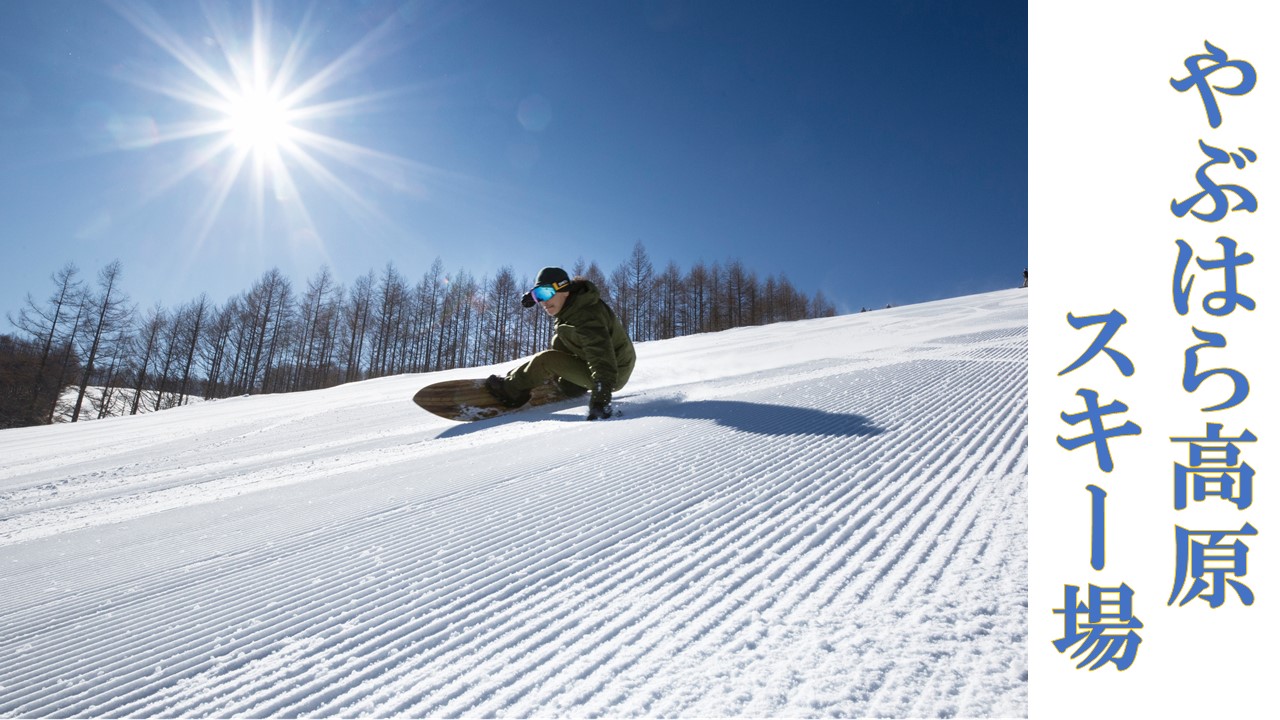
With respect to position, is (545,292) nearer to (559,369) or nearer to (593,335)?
(593,335)

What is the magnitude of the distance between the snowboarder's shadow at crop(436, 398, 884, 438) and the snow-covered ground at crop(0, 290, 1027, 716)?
2cm

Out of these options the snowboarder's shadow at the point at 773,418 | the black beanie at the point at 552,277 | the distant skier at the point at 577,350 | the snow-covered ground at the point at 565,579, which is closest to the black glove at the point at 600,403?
the distant skier at the point at 577,350

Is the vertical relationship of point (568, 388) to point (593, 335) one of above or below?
below

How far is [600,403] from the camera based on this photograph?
3.00m

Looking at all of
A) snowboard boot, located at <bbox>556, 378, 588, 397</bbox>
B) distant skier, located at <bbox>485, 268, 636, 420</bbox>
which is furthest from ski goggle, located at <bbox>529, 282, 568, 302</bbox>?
snowboard boot, located at <bbox>556, 378, 588, 397</bbox>

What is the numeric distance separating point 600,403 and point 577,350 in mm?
510

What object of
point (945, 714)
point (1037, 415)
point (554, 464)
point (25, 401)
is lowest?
point (25, 401)

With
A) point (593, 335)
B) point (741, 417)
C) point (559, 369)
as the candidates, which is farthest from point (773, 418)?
point (559, 369)

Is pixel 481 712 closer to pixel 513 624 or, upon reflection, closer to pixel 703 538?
pixel 513 624

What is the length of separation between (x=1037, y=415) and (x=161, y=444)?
5091 mm

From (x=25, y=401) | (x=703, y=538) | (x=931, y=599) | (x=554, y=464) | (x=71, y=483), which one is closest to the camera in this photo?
(x=931, y=599)

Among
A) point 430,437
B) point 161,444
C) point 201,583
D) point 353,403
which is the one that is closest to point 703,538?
point 201,583

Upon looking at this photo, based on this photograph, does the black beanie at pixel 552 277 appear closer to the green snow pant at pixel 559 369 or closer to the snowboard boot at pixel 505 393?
the green snow pant at pixel 559 369

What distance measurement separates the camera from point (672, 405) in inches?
→ 123
